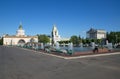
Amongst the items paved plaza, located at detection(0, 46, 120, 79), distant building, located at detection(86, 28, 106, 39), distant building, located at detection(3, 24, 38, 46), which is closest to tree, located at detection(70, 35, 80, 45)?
distant building, located at detection(3, 24, 38, 46)

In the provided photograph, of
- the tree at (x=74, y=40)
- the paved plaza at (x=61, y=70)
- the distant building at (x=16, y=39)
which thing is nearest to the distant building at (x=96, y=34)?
the tree at (x=74, y=40)

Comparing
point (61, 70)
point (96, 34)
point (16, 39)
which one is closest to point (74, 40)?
point (96, 34)

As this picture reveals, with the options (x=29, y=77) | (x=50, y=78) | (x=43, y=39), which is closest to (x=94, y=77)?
(x=50, y=78)

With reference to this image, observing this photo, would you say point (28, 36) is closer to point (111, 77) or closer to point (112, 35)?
point (112, 35)

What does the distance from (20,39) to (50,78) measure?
154716mm

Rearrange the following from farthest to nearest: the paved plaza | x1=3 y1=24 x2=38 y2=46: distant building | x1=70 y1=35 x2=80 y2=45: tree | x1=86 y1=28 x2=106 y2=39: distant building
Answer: x1=86 y1=28 x2=106 y2=39: distant building → x1=3 y1=24 x2=38 y2=46: distant building → x1=70 y1=35 x2=80 y2=45: tree → the paved plaza

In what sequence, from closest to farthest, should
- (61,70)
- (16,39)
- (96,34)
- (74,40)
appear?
(61,70), (74,40), (16,39), (96,34)

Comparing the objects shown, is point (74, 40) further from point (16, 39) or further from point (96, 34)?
point (16, 39)

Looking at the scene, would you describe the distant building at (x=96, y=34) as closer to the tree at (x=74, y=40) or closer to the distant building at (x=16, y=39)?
the tree at (x=74, y=40)

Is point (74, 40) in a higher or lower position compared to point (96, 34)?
lower

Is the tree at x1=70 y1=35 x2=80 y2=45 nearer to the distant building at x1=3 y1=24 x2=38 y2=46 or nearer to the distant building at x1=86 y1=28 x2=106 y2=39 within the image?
the distant building at x1=3 y1=24 x2=38 y2=46

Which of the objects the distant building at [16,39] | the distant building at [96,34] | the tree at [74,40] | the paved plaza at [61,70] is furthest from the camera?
the distant building at [96,34]

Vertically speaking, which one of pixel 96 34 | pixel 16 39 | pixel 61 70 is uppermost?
pixel 96 34

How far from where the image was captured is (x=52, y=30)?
127 meters
